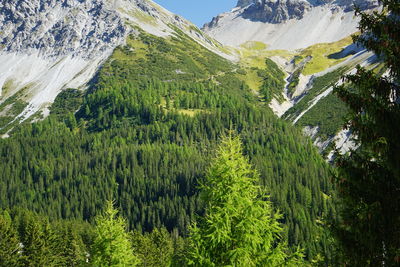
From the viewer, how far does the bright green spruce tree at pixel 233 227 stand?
18484mm

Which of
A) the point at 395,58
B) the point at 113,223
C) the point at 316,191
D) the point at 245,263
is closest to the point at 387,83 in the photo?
the point at 395,58

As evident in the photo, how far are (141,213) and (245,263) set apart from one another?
181 metres

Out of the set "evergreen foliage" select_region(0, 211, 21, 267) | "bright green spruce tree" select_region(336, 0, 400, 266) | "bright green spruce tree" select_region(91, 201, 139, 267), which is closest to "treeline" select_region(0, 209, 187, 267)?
"evergreen foliage" select_region(0, 211, 21, 267)

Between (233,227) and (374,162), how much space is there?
772 centimetres

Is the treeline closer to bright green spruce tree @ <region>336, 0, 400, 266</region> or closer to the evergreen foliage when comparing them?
the evergreen foliage

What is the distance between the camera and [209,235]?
60.1 ft

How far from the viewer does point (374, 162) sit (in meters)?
13.7

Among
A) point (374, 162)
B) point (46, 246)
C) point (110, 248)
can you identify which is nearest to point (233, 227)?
point (374, 162)

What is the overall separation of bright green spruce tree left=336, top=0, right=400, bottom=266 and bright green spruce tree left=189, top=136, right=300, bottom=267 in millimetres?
5312

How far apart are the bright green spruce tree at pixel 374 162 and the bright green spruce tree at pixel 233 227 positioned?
5.31 m

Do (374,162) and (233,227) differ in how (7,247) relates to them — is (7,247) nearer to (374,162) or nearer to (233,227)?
(233,227)

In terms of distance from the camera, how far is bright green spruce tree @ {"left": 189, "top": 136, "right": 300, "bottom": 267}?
18484 millimetres

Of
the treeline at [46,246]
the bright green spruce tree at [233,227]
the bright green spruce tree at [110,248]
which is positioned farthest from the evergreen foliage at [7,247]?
the bright green spruce tree at [233,227]

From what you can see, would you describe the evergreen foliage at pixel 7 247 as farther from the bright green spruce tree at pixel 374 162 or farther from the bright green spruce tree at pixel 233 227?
the bright green spruce tree at pixel 374 162
